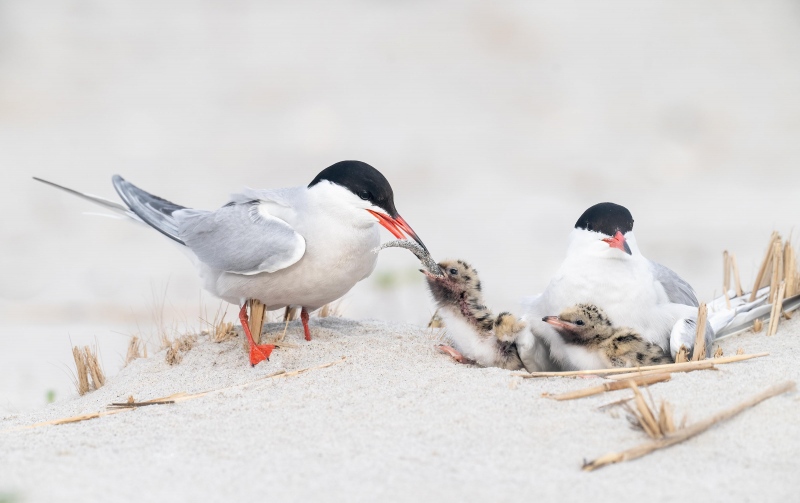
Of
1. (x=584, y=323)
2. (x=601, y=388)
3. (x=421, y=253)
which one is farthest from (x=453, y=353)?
(x=601, y=388)

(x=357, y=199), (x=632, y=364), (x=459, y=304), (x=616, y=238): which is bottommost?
(x=632, y=364)

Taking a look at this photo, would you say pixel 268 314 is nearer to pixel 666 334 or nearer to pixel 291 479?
pixel 666 334

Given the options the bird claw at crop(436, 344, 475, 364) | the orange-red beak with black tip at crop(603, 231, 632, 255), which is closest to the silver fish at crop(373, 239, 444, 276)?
the bird claw at crop(436, 344, 475, 364)

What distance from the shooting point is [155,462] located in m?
3.06

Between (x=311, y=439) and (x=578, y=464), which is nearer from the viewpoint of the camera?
(x=578, y=464)

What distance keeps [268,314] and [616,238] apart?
2516 mm

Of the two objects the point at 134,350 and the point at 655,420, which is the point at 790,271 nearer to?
the point at 655,420

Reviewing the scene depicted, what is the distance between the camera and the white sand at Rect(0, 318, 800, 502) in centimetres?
274

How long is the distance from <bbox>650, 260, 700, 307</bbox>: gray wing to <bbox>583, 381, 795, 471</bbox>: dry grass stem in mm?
1521

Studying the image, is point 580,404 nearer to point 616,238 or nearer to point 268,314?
point 616,238

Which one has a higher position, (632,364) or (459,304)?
(459,304)

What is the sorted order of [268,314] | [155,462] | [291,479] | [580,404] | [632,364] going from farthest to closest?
[268,314]
[632,364]
[580,404]
[155,462]
[291,479]

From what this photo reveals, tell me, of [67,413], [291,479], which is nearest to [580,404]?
[291,479]

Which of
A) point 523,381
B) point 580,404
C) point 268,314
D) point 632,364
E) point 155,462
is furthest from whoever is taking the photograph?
point 268,314
